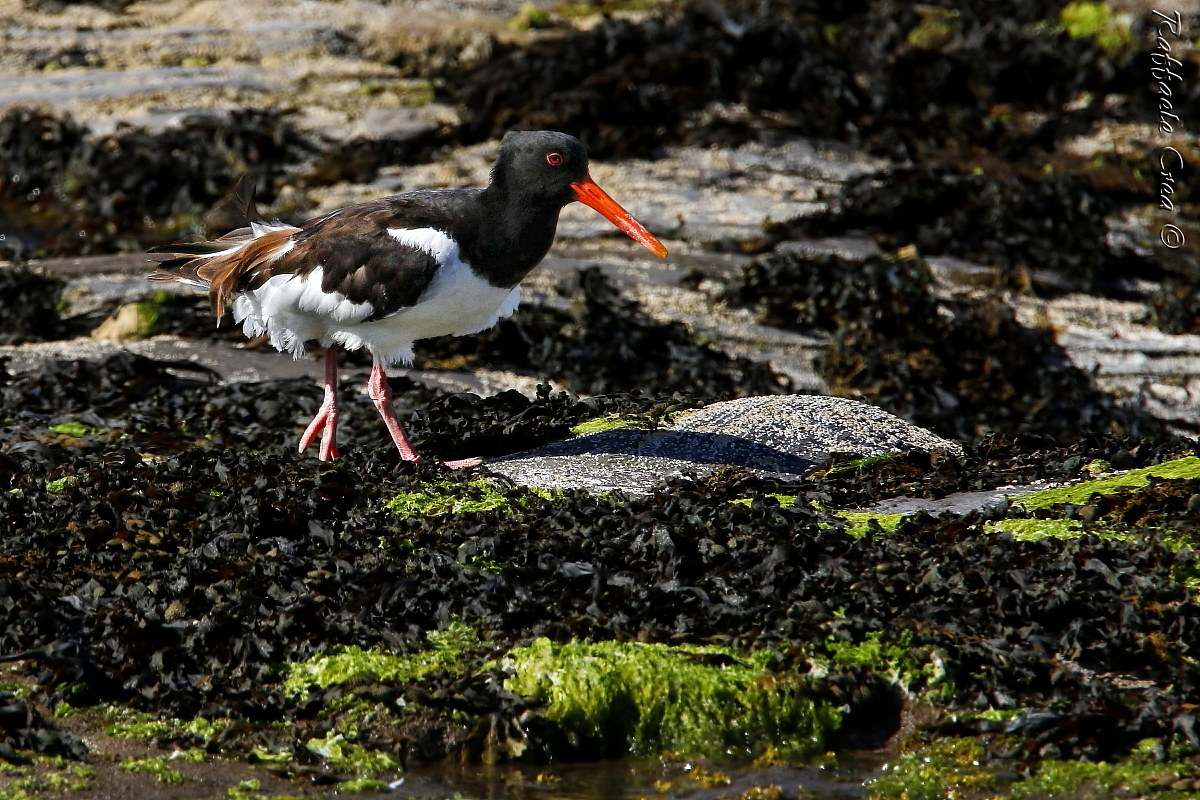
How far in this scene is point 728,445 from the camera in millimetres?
6426

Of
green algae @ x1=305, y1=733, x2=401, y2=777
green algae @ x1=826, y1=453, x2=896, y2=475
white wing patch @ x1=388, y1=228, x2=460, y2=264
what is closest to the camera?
green algae @ x1=305, y1=733, x2=401, y2=777

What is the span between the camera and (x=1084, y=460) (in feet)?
20.3

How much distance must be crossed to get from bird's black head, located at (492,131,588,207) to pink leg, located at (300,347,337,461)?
128cm

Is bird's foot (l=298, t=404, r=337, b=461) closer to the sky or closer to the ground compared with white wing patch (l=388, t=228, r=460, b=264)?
closer to the ground

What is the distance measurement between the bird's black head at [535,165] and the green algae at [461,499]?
5.11 feet

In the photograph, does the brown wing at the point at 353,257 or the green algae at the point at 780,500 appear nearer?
the green algae at the point at 780,500

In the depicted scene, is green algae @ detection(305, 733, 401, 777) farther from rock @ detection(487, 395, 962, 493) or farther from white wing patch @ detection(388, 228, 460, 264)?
white wing patch @ detection(388, 228, 460, 264)

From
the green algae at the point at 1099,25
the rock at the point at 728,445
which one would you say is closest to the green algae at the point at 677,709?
the rock at the point at 728,445

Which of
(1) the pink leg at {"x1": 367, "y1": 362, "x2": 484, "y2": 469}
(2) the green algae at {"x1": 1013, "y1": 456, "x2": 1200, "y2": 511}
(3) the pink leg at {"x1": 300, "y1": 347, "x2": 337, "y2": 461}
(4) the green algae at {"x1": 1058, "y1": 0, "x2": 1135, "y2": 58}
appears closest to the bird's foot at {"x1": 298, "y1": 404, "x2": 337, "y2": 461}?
(3) the pink leg at {"x1": 300, "y1": 347, "x2": 337, "y2": 461}

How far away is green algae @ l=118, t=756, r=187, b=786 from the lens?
12.6ft

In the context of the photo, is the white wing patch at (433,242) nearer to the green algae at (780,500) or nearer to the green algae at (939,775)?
the green algae at (780,500)

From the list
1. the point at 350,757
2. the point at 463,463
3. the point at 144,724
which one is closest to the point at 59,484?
the point at 463,463

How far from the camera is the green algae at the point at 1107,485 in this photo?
5574 millimetres

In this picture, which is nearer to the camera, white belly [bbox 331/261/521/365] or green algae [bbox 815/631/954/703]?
green algae [bbox 815/631/954/703]
